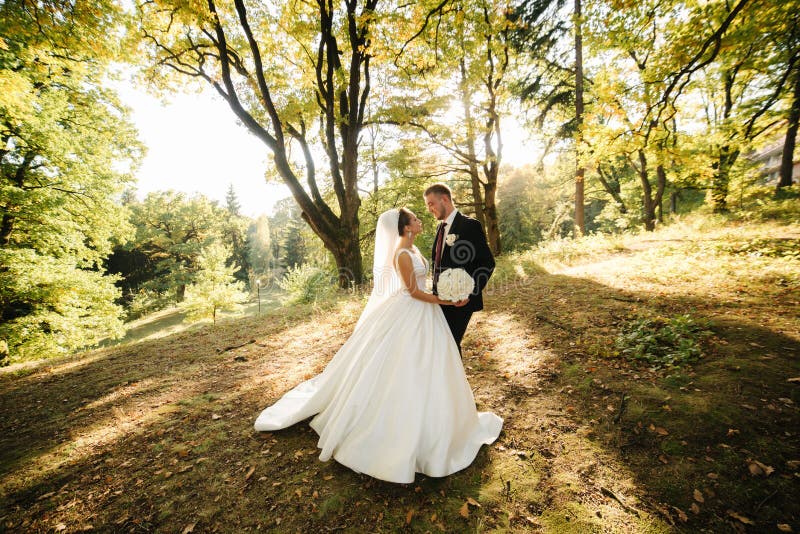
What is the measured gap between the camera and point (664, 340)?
16.0ft

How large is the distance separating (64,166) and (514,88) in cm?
2115

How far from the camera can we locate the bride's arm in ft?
11.8

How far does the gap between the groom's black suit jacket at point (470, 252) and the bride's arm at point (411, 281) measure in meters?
0.46

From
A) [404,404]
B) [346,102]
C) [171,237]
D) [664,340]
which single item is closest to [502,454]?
[404,404]

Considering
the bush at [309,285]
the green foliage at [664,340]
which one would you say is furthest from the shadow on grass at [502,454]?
the bush at [309,285]

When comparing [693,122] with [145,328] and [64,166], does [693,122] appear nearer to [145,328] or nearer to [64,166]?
[64,166]

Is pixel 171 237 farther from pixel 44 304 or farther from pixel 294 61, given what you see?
pixel 294 61

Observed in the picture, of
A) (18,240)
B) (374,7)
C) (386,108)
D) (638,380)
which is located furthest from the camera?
Answer: (386,108)

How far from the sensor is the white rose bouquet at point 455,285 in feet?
11.5

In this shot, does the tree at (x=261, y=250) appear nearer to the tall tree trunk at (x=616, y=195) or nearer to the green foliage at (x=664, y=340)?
the tall tree trunk at (x=616, y=195)

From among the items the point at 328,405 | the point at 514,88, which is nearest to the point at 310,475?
the point at 328,405

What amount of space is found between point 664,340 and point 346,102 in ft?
40.3

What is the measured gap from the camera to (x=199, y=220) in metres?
41.1

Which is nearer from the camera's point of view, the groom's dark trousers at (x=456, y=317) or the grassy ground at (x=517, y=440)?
the grassy ground at (x=517, y=440)
